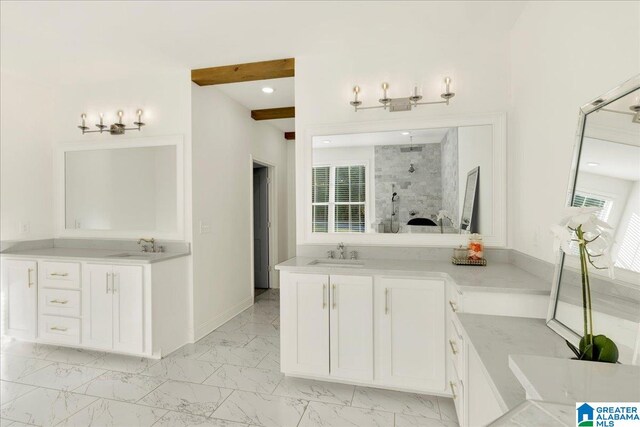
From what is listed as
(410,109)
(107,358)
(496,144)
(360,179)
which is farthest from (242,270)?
(496,144)

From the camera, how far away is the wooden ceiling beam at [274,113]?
13.9ft

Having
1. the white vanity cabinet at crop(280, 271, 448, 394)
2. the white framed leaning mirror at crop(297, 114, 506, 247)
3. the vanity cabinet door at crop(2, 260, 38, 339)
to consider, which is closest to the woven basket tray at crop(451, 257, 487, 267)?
the white framed leaning mirror at crop(297, 114, 506, 247)

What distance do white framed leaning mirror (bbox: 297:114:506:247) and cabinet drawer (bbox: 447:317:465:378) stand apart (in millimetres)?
821

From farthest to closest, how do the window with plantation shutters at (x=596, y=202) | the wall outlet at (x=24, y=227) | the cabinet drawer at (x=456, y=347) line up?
the wall outlet at (x=24, y=227)
the cabinet drawer at (x=456, y=347)
the window with plantation shutters at (x=596, y=202)

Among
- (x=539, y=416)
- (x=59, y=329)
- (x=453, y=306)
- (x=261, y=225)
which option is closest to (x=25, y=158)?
(x=59, y=329)

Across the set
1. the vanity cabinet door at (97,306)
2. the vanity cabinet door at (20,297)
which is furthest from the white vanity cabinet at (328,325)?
the vanity cabinet door at (20,297)

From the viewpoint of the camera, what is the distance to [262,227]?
17.0 feet

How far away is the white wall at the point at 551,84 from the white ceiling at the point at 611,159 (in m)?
0.23

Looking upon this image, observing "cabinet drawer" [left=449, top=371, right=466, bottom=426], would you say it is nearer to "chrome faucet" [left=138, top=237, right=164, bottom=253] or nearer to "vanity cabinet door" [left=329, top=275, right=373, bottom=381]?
"vanity cabinet door" [left=329, top=275, right=373, bottom=381]

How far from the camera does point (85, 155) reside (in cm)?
355

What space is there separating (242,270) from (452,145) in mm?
2955

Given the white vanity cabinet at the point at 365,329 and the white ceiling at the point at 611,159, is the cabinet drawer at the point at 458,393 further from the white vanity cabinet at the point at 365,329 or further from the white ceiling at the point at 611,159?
the white ceiling at the point at 611,159

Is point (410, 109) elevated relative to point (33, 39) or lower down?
lower down

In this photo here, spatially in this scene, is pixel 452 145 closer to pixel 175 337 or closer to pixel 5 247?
pixel 175 337
